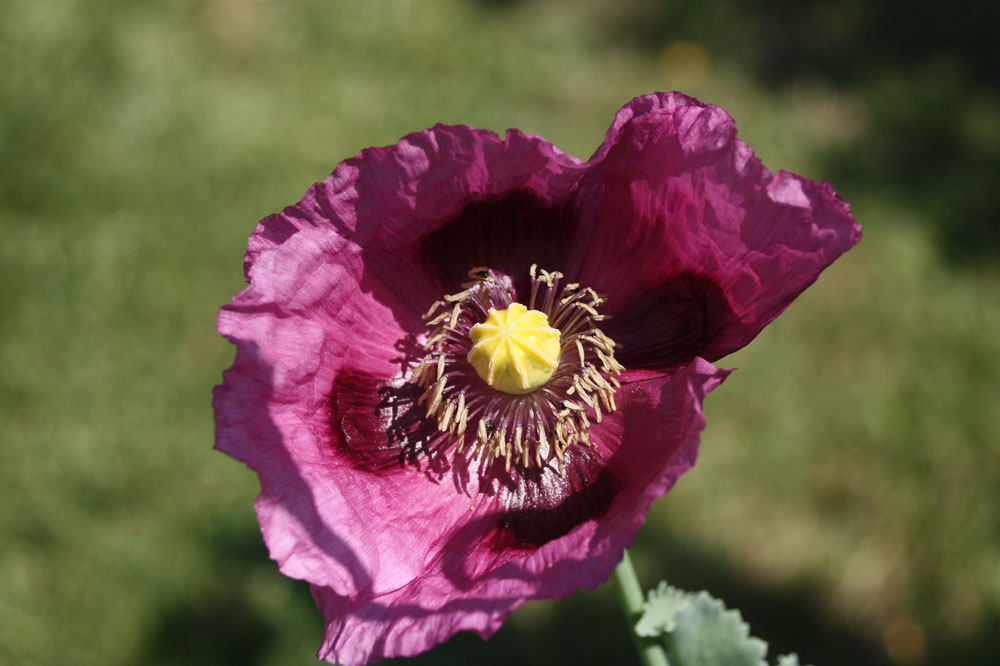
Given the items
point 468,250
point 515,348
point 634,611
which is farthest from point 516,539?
point 468,250

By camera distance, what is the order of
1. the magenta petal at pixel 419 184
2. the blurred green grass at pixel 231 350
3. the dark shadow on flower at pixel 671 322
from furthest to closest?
the blurred green grass at pixel 231 350, the dark shadow on flower at pixel 671 322, the magenta petal at pixel 419 184

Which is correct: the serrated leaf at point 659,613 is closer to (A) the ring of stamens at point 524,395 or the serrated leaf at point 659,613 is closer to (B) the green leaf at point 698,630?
(B) the green leaf at point 698,630

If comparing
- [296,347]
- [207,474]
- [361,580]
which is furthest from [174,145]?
[361,580]

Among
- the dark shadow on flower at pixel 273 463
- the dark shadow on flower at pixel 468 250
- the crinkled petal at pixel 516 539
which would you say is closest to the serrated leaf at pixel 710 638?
the crinkled petal at pixel 516 539

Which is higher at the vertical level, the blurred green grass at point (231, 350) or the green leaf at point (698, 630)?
the blurred green grass at point (231, 350)

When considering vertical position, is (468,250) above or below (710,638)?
above

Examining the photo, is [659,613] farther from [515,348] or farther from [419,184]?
[419,184]

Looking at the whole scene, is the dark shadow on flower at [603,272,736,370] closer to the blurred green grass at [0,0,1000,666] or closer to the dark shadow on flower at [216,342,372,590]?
the dark shadow on flower at [216,342,372,590]
